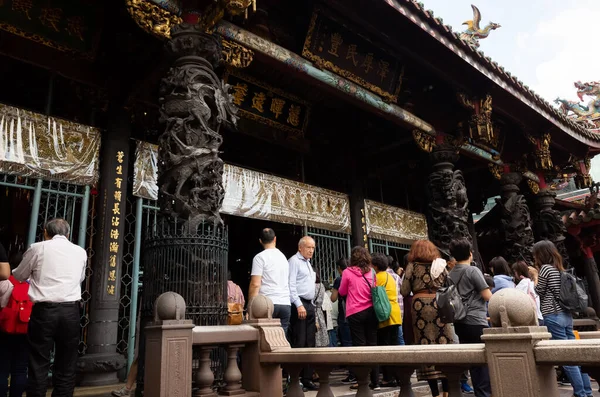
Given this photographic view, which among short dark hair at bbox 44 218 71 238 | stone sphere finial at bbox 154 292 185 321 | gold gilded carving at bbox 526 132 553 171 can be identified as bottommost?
stone sphere finial at bbox 154 292 185 321

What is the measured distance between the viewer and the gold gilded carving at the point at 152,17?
464 centimetres

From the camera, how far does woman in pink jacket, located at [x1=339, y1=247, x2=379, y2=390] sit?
5031 mm

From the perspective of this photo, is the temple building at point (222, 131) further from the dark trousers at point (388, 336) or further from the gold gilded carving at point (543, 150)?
the dark trousers at point (388, 336)

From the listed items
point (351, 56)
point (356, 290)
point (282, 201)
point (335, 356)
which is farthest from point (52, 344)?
point (351, 56)

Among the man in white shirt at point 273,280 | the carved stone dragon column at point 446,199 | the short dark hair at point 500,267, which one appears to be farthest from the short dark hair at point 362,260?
the carved stone dragon column at point 446,199

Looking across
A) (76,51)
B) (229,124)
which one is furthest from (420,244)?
(76,51)

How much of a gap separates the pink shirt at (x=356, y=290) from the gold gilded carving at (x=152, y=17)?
130 inches

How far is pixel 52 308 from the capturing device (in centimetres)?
363

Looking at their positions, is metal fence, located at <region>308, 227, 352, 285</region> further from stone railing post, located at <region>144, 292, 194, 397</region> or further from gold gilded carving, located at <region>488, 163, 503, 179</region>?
stone railing post, located at <region>144, 292, 194, 397</region>

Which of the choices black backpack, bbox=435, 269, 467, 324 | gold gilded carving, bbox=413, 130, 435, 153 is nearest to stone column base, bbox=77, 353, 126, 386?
black backpack, bbox=435, 269, 467, 324

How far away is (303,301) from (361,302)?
706mm

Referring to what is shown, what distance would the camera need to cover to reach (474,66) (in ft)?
24.7

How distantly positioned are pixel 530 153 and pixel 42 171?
10.2m

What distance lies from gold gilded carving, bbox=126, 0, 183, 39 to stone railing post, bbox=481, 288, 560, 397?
4138 millimetres
